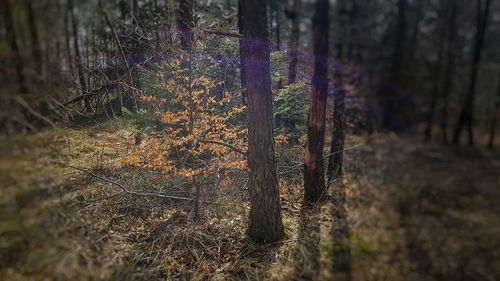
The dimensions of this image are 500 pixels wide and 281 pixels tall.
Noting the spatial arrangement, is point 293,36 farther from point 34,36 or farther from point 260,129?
point 34,36

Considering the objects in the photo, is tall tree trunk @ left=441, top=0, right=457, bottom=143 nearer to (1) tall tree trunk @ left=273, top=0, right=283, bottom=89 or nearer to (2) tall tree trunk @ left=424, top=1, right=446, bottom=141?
(2) tall tree trunk @ left=424, top=1, right=446, bottom=141

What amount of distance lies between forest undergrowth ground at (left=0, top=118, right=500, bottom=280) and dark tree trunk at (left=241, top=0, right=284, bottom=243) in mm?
342

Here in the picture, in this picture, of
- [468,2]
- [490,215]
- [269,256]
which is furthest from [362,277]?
[468,2]

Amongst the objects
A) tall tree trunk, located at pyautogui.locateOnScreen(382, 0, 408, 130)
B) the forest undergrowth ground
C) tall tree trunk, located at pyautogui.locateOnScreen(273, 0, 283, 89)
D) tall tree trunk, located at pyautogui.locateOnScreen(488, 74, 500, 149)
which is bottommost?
the forest undergrowth ground

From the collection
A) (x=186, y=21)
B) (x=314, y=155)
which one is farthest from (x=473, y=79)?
(x=186, y=21)

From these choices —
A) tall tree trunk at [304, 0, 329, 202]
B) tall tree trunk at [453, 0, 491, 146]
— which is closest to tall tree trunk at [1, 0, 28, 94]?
tall tree trunk at [304, 0, 329, 202]

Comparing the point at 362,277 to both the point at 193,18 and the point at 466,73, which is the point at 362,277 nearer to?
the point at 466,73

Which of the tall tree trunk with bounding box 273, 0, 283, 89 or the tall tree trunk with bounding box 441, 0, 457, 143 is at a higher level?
the tall tree trunk with bounding box 273, 0, 283, 89

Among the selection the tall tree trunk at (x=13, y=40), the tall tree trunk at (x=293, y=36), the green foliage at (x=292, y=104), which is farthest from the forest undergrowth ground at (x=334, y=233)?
the green foliage at (x=292, y=104)

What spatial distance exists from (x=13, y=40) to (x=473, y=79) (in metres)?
3.76

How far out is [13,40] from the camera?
2.47 m

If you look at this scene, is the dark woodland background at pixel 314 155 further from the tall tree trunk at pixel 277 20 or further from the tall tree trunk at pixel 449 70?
the tall tree trunk at pixel 277 20

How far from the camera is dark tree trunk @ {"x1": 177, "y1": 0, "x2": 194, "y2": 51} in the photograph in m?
4.64

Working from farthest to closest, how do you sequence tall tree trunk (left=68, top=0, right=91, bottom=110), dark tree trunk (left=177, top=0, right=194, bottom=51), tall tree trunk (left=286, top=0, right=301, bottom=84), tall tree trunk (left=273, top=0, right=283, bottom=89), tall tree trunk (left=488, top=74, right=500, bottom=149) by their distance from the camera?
dark tree trunk (left=177, top=0, right=194, bottom=51)
tall tree trunk (left=273, top=0, right=283, bottom=89)
tall tree trunk (left=286, top=0, right=301, bottom=84)
tall tree trunk (left=68, top=0, right=91, bottom=110)
tall tree trunk (left=488, top=74, right=500, bottom=149)
